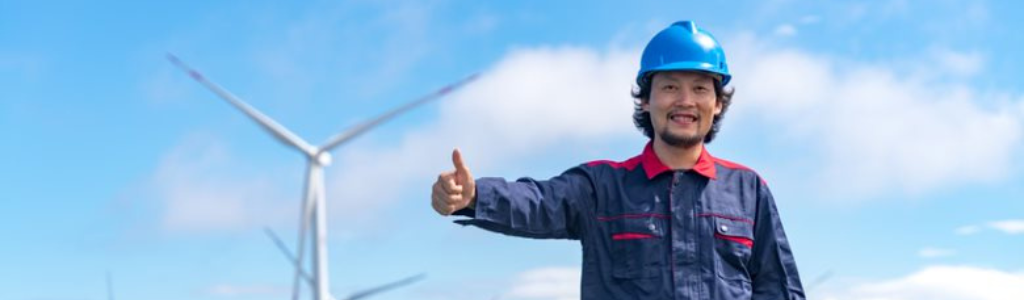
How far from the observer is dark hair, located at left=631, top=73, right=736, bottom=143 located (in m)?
8.23

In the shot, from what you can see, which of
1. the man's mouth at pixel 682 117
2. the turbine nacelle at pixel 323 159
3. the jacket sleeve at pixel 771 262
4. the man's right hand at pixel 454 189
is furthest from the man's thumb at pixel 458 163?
the turbine nacelle at pixel 323 159

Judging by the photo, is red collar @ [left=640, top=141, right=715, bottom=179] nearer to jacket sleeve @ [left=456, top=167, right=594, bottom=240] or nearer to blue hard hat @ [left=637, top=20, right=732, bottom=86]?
jacket sleeve @ [left=456, top=167, right=594, bottom=240]

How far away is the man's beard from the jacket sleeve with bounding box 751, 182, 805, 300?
28.6 inches

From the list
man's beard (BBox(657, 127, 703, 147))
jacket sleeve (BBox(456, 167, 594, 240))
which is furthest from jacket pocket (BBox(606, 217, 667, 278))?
man's beard (BBox(657, 127, 703, 147))

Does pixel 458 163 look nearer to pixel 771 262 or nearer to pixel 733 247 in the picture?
pixel 733 247

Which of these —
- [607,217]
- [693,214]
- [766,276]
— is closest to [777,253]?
[766,276]

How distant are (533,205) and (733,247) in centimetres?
140

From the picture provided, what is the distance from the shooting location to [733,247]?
25.7 feet

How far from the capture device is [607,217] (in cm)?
783

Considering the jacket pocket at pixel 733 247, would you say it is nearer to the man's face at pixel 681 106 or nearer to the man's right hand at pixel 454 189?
the man's face at pixel 681 106

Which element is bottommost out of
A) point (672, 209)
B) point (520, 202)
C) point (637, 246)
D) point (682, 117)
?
point (637, 246)

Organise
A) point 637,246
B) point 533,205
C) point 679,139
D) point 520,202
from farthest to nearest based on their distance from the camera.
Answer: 1. point 679,139
2. point 637,246
3. point 533,205
4. point 520,202

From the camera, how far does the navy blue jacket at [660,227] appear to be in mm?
7586

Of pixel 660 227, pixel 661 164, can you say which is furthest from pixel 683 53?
pixel 660 227
